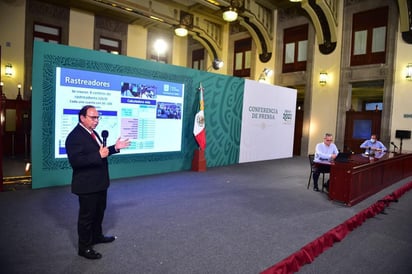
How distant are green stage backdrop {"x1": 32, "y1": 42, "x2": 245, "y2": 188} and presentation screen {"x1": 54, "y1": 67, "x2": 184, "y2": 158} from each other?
12 cm

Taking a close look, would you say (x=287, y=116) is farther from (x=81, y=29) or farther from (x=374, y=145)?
(x=81, y=29)

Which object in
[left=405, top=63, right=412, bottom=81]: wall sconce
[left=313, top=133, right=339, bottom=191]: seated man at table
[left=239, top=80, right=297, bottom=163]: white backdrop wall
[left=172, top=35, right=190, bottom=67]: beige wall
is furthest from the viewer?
[left=172, top=35, right=190, bottom=67]: beige wall

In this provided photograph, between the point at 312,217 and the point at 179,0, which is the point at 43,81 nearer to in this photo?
the point at 312,217

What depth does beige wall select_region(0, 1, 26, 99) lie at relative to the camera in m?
9.70

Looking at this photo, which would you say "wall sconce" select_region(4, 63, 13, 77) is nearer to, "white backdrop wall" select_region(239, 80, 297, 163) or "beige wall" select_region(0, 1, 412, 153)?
"beige wall" select_region(0, 1, 412, 153)

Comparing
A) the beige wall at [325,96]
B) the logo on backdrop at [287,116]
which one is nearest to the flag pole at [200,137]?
the logo on backdrop at [287,116]

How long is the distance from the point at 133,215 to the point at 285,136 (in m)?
7.83

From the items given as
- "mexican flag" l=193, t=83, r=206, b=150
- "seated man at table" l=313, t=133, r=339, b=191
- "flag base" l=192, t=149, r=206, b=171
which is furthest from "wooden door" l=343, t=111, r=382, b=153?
"mexican flag" l=193, t=83, r=206, b=150

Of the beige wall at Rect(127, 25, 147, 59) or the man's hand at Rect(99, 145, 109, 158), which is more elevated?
the beige wall at Rect(127, 25, 147, 59)

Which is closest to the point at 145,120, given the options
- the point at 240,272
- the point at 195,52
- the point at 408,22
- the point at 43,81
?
the point at 43,81

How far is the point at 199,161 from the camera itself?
7125 millimetres

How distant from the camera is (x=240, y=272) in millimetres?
2523

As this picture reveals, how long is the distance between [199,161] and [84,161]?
4819 mm

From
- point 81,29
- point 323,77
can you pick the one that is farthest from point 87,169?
point 81,29
